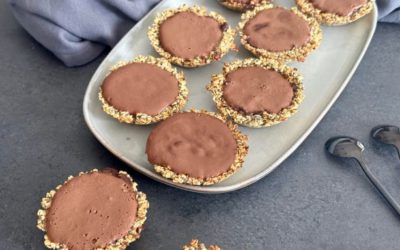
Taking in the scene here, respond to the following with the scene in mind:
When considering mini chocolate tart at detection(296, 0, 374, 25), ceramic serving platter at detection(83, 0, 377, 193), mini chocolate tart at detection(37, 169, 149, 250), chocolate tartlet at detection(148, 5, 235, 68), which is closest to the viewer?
mini chocolate tart at detection(37, 169, 149, 250)

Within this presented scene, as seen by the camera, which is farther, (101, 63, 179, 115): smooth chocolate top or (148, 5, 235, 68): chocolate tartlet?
(148, 5, 235, 68): chocolate tartlet

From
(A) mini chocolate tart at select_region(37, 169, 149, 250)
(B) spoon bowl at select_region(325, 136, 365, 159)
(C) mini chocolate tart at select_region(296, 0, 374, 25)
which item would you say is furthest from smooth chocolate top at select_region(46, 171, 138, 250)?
(C) mini chocolate tart at select_region(296, 0, 374, 25)

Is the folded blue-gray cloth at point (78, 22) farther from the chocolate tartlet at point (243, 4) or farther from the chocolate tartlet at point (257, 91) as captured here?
the chocolate tartlet at point (257, 91)

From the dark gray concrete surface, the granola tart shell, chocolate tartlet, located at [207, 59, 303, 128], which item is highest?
chocolate tartlet, located at [207, 59, 303, 128]

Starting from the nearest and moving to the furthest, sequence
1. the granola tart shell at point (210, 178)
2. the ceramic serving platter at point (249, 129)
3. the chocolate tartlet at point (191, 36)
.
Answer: the granola tart shell at point (210, 178)
the ceramic serving platter at point (249, 129)
the chocolate tartlet at point (191, 36)

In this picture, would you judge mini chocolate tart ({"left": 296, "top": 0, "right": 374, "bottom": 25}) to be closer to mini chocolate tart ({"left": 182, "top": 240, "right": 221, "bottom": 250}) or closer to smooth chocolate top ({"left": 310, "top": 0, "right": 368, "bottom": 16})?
smooth chocolate top ({"left": 310, "top": 0, "right": 368, "bottom": 16})

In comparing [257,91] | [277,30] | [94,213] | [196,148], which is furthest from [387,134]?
[94,213]

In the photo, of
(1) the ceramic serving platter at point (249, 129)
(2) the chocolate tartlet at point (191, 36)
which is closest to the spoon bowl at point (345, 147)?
(1) the ceramic serving platter at point (249, 129)
